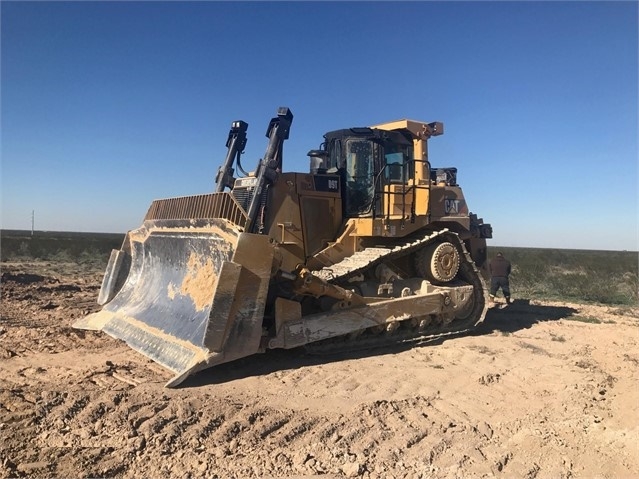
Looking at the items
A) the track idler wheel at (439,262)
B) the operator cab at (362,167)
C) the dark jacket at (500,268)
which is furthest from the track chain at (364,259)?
the dark jacket at (500,268)

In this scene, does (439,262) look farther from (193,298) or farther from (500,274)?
(500,274)

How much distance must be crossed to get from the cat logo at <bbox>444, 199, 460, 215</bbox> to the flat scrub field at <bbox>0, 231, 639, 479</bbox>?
2.18 m

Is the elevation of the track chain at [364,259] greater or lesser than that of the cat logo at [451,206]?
lesser

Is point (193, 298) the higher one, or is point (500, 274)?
point (500, 274)

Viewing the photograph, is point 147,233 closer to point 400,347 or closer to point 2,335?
point 2,335

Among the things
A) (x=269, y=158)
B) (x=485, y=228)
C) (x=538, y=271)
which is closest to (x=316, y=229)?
(x=269, y=158)

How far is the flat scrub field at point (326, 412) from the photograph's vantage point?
3918 millimetres

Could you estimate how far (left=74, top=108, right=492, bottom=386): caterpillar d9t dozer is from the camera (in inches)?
230

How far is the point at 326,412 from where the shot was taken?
4867mm

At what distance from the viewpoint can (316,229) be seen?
7.82 m

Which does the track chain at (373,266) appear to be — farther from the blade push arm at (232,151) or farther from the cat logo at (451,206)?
the blade push arm at (232,151)

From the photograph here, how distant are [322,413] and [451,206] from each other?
508 cm

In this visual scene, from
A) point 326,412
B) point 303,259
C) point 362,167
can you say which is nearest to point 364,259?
point 303,259

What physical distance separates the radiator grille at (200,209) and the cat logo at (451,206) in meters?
3.96
